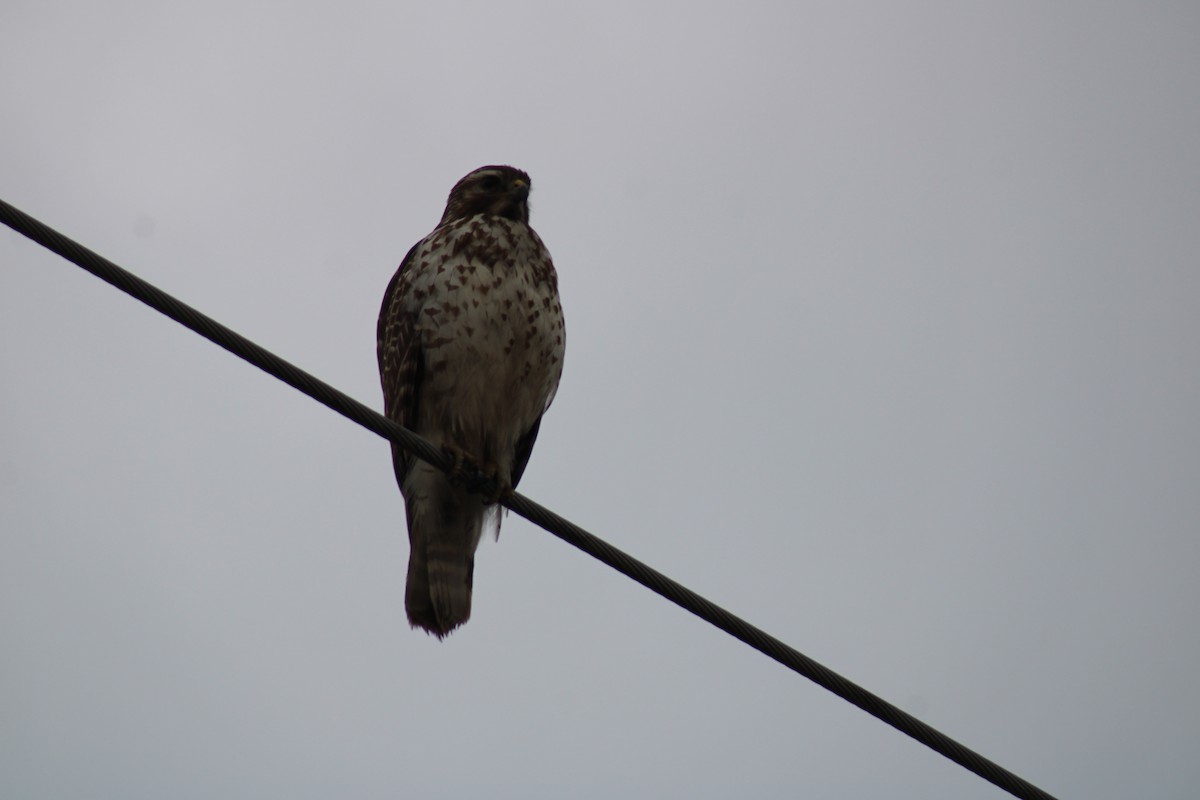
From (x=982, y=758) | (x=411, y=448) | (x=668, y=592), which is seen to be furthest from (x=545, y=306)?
(x=982, y=758)

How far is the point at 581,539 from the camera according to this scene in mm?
3715

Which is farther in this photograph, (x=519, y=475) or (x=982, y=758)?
(x=519, y=475)

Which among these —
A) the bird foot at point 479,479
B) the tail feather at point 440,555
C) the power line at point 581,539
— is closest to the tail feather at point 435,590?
the tail feather at point 440,555

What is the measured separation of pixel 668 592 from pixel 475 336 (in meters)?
2.23

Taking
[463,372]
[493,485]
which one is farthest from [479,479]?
[463,372]

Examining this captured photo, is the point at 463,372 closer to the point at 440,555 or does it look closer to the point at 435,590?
the point at 440,555

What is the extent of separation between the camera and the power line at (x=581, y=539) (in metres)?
3.23

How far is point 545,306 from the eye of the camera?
5773 millimetres

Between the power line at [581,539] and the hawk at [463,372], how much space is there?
70.0 inches

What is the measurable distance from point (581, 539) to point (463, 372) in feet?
6.70

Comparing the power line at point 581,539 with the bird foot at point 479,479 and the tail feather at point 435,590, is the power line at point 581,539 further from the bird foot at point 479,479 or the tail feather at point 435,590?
the tail feather at point 435,590

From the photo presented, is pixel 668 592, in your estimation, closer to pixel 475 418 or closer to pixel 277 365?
pixel 277 365

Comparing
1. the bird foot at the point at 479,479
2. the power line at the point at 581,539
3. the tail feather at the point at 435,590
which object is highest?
the bird foot at the point at 479,479

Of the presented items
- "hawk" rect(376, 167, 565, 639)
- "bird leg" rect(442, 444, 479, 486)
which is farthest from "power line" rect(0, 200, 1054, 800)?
"hawk" rect(376, 167, 565, 639)
